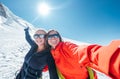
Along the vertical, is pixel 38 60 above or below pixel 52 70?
above

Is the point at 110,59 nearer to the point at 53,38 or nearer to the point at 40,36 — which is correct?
the point at 53,38

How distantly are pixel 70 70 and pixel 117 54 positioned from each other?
2636 mm

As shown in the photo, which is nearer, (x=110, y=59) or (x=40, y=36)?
(x=110, y=59)

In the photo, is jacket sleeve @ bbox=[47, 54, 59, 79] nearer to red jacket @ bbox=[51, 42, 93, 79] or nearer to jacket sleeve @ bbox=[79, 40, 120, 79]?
red jacket @ bbox=[51, 42, 93, 79]

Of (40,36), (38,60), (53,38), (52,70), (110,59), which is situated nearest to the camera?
(110,59)

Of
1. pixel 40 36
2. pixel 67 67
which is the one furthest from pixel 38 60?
pixel 67 67

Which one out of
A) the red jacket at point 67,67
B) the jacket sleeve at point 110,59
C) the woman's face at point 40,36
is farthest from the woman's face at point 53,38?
the jacket sleeve at point 110,59

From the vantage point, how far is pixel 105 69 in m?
1.08

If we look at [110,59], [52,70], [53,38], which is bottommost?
[52,70]

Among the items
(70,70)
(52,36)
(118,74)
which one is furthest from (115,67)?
(52,36)

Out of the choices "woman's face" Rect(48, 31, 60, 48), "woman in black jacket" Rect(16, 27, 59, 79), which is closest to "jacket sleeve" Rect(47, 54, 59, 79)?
"woman in black jacket" Rect(16, 27, 59, 79)

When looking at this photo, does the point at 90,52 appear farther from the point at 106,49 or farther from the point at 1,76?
the point at 1,76

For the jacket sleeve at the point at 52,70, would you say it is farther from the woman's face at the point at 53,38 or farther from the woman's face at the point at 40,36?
the woman's face at the point at 40,36

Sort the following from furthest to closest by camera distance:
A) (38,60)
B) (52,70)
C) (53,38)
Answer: (38,60) < (53,38) < (52,70)
